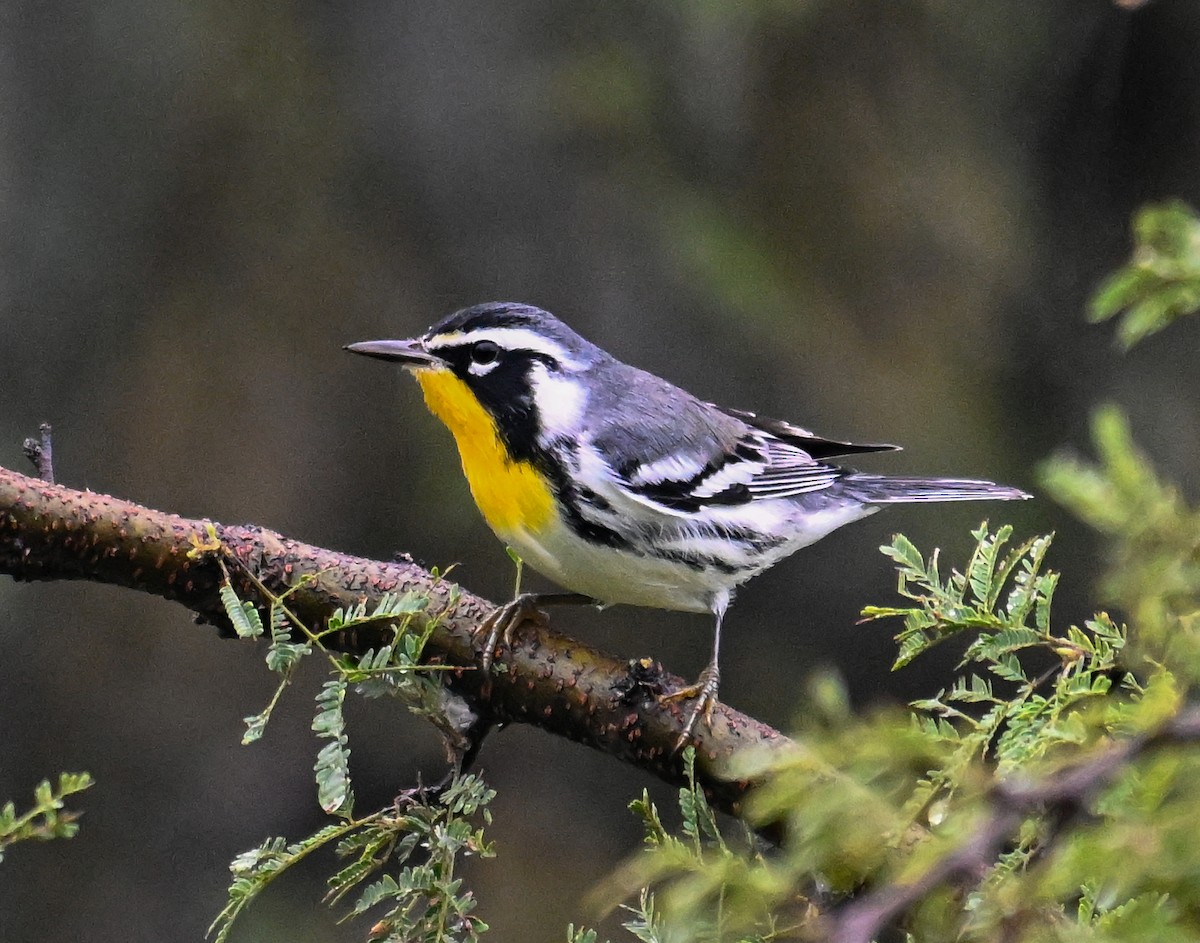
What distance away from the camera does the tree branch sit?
2.38 m

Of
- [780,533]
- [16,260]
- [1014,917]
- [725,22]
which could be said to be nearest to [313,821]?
[16,260]

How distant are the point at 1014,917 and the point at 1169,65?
5.49 meters

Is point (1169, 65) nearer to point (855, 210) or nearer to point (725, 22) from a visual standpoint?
point (855, 210)

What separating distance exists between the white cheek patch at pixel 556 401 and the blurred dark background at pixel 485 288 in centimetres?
192

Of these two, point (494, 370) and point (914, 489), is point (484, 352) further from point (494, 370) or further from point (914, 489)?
point (914, 489)

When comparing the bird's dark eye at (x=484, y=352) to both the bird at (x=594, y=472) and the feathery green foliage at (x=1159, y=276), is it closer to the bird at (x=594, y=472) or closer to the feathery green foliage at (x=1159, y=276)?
the bird at (x=594, y=472)

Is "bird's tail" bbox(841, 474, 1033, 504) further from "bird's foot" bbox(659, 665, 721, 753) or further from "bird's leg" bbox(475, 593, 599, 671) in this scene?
"bird's foot" bbox(659, 665, 721, 753)

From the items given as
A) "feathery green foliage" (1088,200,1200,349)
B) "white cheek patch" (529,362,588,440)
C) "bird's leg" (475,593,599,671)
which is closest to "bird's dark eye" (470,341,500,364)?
"white cheek patch" (529,362,588,440)

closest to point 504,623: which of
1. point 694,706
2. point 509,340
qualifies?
point 694,706

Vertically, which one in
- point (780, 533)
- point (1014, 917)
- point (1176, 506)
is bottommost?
point (780, 533)

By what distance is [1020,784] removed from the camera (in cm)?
98

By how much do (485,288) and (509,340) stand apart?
2.43 m

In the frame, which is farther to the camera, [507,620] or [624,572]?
[624,572]

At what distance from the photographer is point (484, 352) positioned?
3.36 meters
